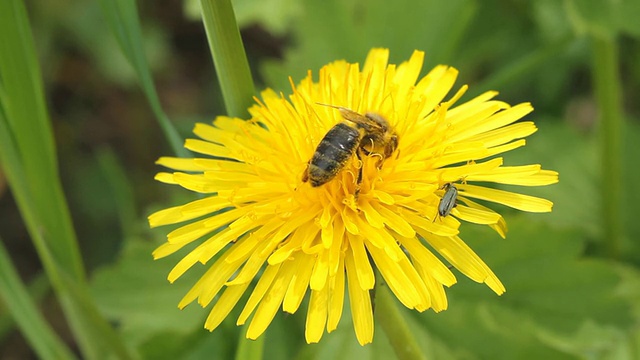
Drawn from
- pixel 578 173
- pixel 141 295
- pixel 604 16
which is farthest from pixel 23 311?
pixel 578 173

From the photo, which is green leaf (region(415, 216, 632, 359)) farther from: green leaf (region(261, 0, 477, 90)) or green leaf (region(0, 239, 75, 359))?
green leaf (region(0, 239, 75, 359))

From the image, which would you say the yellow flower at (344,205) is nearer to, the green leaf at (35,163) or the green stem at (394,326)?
the green stem at (394,326)

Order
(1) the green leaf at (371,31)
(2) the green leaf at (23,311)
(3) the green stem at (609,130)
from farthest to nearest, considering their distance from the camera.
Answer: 1. (1) the green leaf at (371,31)
2. (3) the green stem at (609,130)
3. (2) the green leaf at (23,311)

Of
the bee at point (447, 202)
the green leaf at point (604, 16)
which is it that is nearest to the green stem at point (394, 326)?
the bee at point (447, 202)

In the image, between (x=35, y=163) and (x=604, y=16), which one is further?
(x=604, y=16)

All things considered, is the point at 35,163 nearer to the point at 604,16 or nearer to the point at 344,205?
the point at 344,205

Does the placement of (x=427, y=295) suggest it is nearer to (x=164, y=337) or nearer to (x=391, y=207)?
(x=391, y=207)
